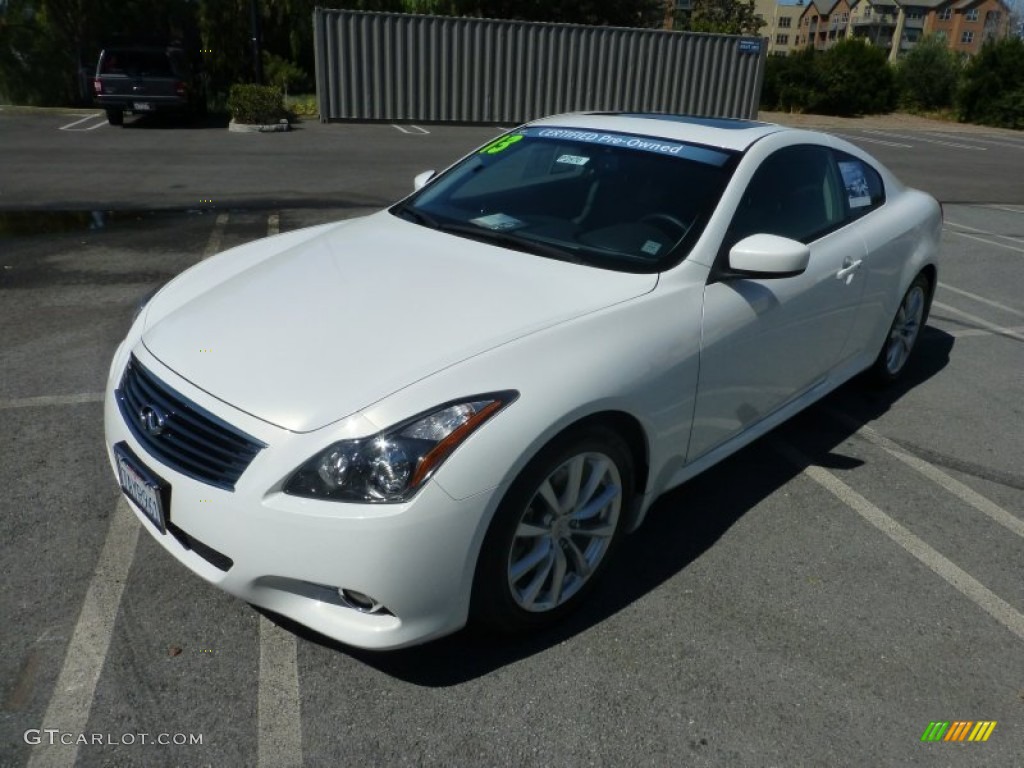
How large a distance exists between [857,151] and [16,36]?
88.0 feet

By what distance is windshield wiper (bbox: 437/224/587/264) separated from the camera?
3291 millimetres

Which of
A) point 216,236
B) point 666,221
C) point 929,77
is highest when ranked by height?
point 929,77

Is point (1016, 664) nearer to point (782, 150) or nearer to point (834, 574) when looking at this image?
point (834, 574)

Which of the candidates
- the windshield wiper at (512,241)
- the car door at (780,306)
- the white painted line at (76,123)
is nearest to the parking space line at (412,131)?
the white painted line at (76,123)

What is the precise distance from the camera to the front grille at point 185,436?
238cm

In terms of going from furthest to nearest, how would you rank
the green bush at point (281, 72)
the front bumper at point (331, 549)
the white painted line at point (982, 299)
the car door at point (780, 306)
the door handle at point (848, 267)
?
the green bush at point (281, 72) → the white painted line at point (982, 299) → the door handle at point (848, 267) → the car door at point (780, 306) → the front bumper at point (331, 549)

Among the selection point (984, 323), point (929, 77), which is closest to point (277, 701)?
point (984, 323)

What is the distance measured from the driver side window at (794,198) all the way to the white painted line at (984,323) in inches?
119

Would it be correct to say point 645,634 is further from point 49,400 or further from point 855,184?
point 49,400

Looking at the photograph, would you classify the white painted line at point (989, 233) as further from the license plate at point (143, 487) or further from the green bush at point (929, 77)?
the green bush at point (929, 77)

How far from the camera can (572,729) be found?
2.48m

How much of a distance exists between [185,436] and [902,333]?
423 centimetres

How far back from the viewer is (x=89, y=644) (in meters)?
2.70

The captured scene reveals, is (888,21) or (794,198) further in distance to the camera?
(888,21)
